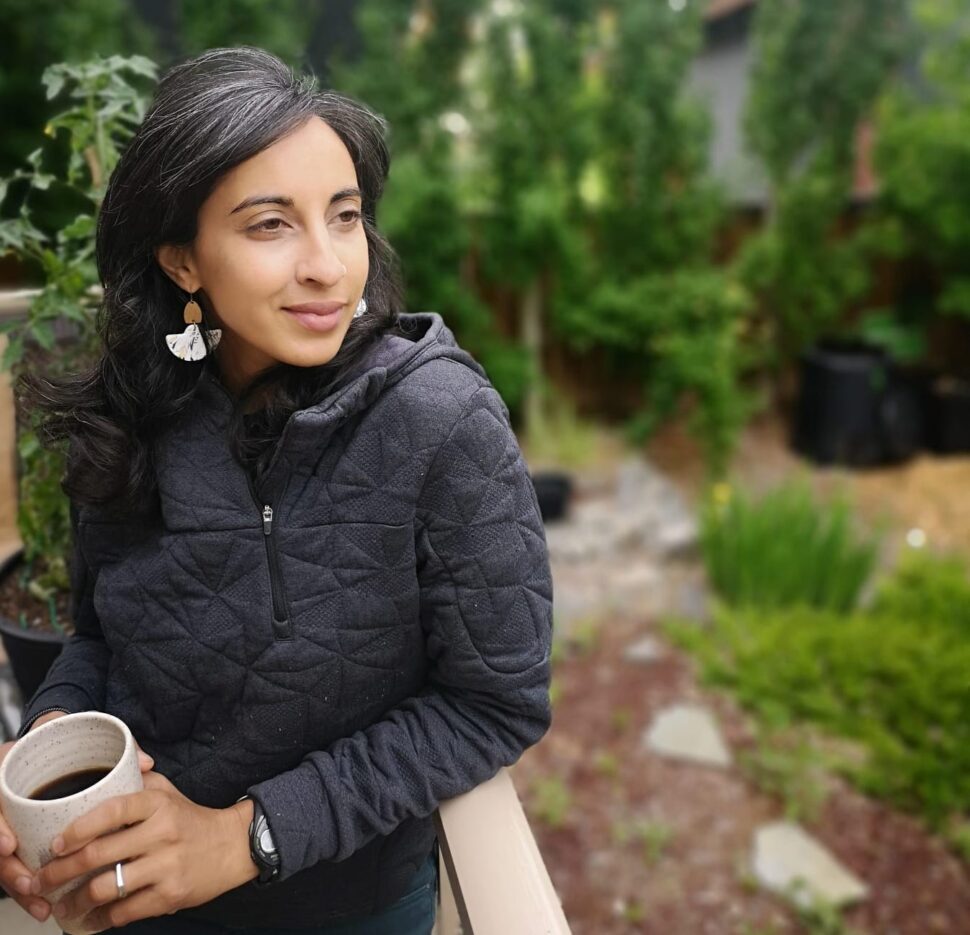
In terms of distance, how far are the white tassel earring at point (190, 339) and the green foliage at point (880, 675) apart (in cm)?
262

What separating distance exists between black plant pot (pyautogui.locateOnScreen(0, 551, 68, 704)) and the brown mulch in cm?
164

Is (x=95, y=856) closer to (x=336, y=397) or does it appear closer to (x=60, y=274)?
(x=336, y=397)

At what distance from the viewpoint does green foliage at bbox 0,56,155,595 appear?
146 centimetres

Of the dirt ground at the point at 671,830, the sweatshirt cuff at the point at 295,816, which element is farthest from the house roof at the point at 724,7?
the sweatshirt cuff at the point at 295,816

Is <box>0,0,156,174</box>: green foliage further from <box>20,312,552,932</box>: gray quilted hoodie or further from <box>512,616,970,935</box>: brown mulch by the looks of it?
<box>20,312,552,932</box>: gray quilted hoodie

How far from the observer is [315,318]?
1.02 meters

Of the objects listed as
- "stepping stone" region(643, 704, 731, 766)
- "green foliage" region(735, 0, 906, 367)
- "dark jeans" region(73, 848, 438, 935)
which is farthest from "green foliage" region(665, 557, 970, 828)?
"green foliage" region(735, 0, 906, 367)

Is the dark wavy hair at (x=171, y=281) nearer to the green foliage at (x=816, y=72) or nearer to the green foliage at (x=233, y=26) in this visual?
the green foliage at (x=233, y=26)

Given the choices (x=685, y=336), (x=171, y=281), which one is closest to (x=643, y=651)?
(x=685, y=336)

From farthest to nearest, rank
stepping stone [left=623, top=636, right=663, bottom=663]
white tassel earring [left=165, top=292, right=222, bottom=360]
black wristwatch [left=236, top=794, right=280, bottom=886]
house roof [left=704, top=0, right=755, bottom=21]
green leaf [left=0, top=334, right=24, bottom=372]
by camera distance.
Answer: house roof [left=704, top=0, right=755, bottom=21] < stepping stone [left=623, top=636, right=663, bottom=663] < green leaf [left=0, top=334, right=24, bottom=372] < white tassel earring [left=165, top=292, right=222, bottom=360] < black wristwatch [left=236, top=794, right=280, bottom=886]

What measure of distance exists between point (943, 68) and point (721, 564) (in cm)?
323

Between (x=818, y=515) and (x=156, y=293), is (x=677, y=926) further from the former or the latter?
(x=156, y=293)

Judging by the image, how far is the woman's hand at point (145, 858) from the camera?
89 cm

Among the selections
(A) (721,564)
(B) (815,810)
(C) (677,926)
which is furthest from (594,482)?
(C) (677,926)
